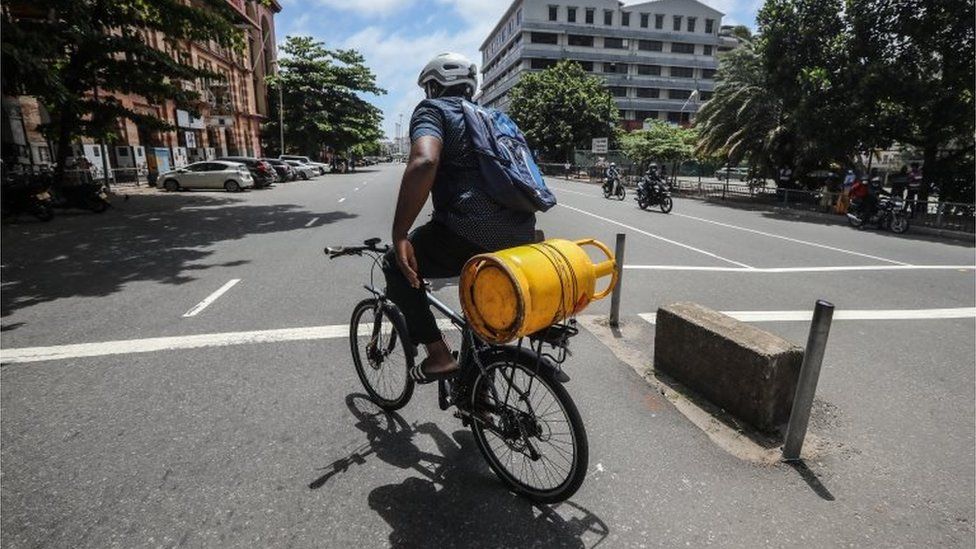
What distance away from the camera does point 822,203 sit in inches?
782

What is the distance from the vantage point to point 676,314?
3.91 m

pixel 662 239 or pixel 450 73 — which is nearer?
pixel 450 73

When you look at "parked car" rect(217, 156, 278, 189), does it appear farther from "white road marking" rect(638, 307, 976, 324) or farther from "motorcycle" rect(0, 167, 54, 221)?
"white road marking" rect(638, 307, 976, 324)

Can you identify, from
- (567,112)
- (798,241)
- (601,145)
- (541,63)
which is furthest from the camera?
(541,63)

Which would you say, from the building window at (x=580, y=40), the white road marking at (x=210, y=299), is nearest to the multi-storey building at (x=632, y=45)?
the building window at (x=580, y=40)

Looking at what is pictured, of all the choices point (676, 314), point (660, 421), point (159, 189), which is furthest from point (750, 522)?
point (159, 189)

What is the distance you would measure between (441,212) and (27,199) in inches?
621

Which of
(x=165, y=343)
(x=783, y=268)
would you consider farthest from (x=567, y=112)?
(x=165, y=343)

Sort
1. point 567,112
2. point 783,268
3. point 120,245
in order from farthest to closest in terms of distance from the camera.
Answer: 1. point 567,112
2. point 120,245
3. point 783,268

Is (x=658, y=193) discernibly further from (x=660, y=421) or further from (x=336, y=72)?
(x=336, y=72)

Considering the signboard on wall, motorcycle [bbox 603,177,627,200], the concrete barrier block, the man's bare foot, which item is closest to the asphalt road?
the concrete barrier block

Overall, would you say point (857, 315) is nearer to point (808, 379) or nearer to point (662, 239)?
point (808, 379)

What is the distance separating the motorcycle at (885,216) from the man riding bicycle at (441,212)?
53.2 ft

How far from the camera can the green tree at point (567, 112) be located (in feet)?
158
